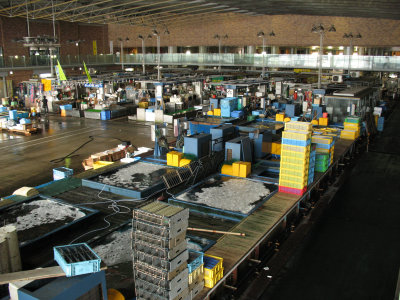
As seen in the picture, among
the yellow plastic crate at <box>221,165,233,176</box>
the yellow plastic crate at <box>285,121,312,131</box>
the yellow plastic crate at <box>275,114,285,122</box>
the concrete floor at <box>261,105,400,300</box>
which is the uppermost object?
the yellow plastic crate at <box>285,121,312,131</box>

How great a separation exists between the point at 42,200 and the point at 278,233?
7010mm

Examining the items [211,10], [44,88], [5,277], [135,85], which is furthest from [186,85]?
[5,277]

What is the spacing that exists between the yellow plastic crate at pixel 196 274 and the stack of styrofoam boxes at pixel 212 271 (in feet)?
0.43

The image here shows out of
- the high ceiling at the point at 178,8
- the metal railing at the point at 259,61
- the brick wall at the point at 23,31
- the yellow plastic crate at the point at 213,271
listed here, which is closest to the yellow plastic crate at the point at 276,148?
the yellow plastic crate at the point at 213,271

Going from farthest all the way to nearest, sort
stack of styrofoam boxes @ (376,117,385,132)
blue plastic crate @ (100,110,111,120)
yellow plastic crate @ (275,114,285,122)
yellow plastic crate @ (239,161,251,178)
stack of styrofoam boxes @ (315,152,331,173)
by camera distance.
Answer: blue plastic crate @ (100,110,111,120), stack of styrofoam boxes @ (376,117,385,132), yellow plastic crate @ (275,114,285,122), stack of styrofoam boxes @ (315,152,331,173), yellow plastic crate @ (239,161,251,178)

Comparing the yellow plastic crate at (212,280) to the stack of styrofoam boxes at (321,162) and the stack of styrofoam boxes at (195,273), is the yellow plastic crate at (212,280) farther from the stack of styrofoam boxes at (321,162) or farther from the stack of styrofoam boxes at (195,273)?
the stack of styrofoam boxes at (321,162)

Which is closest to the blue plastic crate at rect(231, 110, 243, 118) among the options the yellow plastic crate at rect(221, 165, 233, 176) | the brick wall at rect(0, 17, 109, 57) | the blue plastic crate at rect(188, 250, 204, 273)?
the yellow plastic crate at rect(221, 165, 233, 176)

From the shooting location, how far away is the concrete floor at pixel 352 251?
869cm

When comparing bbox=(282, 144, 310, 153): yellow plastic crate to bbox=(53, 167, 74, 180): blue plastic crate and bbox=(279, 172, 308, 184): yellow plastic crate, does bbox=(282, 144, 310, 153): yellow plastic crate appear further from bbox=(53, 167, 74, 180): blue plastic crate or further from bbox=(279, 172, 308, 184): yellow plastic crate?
bbox=(53, 167, 74, 180): blue plastic crate

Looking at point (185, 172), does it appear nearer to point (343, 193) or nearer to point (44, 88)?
point (343, 193)

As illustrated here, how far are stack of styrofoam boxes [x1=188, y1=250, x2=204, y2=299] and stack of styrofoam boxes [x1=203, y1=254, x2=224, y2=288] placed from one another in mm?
110

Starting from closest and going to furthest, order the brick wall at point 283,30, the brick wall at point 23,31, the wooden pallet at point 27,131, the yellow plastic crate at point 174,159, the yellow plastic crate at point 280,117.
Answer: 1. the yellow plastic crate at point 174,159
2. the yellow plastic crate at point 280,117
3. the wooden pallet at point 27,131
4. the brick wall at point 283,30
5. the brick wall at point 23,31

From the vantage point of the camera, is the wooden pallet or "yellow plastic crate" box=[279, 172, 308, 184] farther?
the wooden pallet

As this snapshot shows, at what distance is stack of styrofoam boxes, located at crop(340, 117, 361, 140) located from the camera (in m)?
20.0
